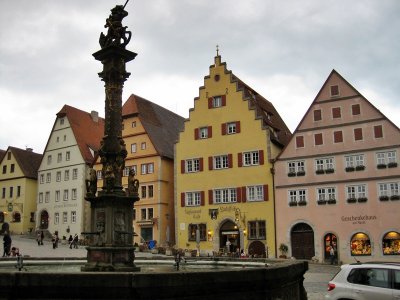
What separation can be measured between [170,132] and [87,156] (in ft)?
30.9

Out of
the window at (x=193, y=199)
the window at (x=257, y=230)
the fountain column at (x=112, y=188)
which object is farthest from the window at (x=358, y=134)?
the fountain column at (x=112, y=188)

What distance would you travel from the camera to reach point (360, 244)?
36.8 metres

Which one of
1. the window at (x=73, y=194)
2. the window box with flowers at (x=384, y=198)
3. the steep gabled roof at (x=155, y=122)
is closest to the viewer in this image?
the window box with flowers at (x=384, y=198)

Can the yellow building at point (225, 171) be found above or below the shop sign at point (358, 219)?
above

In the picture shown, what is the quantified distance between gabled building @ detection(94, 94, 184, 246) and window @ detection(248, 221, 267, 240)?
7974 mm

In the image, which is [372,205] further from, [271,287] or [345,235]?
[271,287]

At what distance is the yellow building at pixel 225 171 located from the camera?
4116 centimetres

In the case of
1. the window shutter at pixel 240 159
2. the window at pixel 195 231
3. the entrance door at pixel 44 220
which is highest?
the window shutter at pixel 240 159

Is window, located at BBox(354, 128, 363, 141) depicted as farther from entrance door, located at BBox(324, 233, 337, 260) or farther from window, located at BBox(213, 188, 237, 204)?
window, located at BBox(213, 188, 237, 204)

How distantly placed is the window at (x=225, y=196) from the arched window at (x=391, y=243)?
12.3 m

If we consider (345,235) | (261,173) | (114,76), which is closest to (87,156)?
(261,173)

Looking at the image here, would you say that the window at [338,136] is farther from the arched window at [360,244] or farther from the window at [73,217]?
the window at [73,217]

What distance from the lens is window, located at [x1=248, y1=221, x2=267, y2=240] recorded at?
133 ft

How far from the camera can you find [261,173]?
41375 mm
